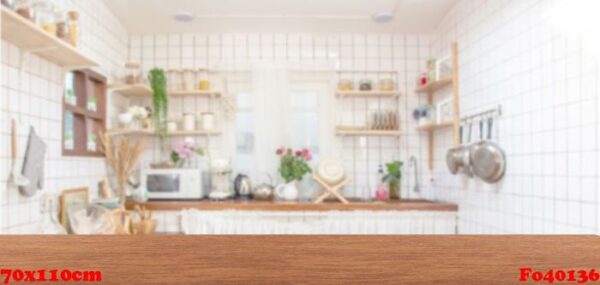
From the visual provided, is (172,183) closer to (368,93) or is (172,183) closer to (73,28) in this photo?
(73,28)

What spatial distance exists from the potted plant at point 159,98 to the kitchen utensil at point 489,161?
212 cm

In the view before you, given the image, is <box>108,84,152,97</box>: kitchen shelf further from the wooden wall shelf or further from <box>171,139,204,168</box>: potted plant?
the wooden wall shelf

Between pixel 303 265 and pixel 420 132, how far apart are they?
11.0ft

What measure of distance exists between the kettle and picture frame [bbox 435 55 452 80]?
61.2 inches

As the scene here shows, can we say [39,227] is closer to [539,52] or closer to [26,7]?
[26,7]

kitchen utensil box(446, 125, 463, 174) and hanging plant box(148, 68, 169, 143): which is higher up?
hanging plant box(148, 68, 169, 143)

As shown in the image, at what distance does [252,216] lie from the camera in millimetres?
2912

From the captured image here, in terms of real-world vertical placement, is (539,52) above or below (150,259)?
above

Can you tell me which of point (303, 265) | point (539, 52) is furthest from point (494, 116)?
point (303, 265)

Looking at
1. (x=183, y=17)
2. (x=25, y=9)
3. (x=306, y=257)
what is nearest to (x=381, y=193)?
(x=183, y=17)

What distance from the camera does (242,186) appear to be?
327 cm

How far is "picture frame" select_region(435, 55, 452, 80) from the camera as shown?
2.89 metres

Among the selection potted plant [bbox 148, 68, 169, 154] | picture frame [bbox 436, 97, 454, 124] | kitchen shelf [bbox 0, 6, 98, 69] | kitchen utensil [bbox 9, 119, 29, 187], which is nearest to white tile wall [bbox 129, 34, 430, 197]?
potted plant [bbox 148, 68, 169, 154]

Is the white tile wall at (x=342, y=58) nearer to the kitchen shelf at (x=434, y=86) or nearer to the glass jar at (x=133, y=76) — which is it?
the kitchen shelf at (x=434, y=86)
